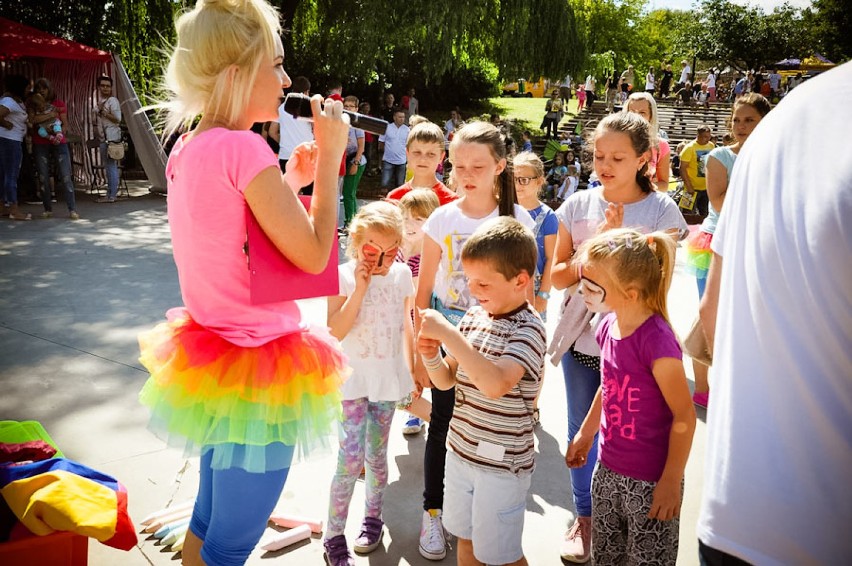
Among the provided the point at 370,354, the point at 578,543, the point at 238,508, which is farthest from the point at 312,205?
the point at 578,543

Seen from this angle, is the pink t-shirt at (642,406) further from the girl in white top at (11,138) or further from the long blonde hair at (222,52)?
the girl in white top at (11,138)

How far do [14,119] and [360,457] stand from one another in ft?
29.5

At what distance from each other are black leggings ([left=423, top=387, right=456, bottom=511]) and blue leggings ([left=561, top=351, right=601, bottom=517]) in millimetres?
511

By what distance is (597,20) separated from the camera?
4062 centimetres

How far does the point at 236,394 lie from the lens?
5.82 ft

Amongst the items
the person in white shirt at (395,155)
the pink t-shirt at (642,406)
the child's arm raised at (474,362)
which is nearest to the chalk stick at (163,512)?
the child's arm raised at (474,362)

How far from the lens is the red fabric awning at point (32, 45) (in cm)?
1084

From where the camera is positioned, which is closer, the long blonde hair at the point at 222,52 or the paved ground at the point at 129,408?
the long blonde hair at the point at 222,52

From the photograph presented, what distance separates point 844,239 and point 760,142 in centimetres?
22

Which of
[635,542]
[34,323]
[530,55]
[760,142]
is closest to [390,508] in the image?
[635,542]

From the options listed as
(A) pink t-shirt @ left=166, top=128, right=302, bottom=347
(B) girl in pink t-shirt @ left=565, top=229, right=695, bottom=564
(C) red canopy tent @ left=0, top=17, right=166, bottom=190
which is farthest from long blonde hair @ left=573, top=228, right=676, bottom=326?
(C) red canopy tent @ left=0, top=17, right=166, bottom=190

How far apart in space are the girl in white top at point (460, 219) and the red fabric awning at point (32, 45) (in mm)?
10545

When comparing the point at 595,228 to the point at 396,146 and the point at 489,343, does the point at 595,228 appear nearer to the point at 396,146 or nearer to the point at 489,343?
the point at 489,343

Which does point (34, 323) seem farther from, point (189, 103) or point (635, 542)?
point (635, 542)
